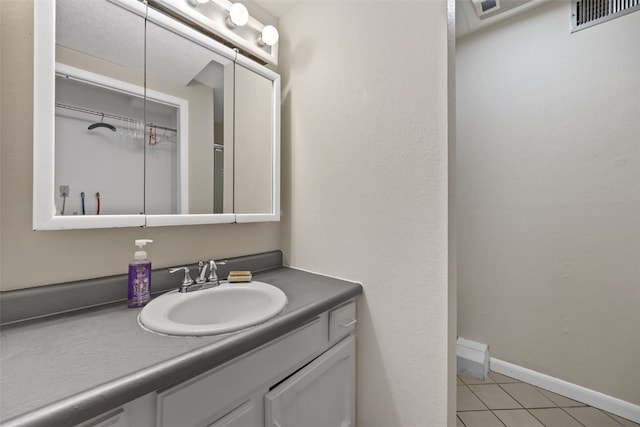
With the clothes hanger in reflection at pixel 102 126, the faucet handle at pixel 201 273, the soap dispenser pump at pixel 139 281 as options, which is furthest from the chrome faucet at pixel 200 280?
the clothes hanger in reflection at pixel 102 126

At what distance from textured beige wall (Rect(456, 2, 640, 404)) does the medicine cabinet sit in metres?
1.48

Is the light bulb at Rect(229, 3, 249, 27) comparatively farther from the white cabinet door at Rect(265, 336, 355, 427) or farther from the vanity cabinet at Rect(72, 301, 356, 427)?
the white cabinet door at Rect(265, 336, 355, 427)

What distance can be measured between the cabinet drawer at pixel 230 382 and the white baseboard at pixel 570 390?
1.56 m

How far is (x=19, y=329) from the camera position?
67 cm

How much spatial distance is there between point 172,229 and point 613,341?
225 cm

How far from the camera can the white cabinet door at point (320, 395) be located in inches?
30.4

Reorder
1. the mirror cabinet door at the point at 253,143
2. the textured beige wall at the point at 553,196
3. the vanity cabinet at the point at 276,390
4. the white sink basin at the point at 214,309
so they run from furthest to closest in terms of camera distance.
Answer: the textured beige wall at the point at 553,196, the mirror cabinet door at the point at 253,143, the white sink basin at the point at 214,309, the vanity cabinet at the point at 276,390

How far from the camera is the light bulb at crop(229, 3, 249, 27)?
3.67 feet

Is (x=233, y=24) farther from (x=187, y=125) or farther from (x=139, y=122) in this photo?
(x=139, y=122)

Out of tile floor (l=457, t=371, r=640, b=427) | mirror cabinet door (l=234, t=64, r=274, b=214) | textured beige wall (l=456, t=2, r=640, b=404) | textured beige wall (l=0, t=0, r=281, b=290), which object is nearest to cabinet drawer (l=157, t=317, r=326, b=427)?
textured beige wall (l=0, t=0, r=281, b=290)

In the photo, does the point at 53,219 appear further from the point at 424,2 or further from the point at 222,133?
the point at 424,2

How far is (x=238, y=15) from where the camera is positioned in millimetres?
1130

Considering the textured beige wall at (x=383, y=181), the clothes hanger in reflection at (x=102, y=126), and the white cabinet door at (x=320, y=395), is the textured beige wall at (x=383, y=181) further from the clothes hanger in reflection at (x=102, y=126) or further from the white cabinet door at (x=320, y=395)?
the clothes hanger in reflection at (x=102, y=126)

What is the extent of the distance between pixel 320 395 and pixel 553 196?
5.49ft
